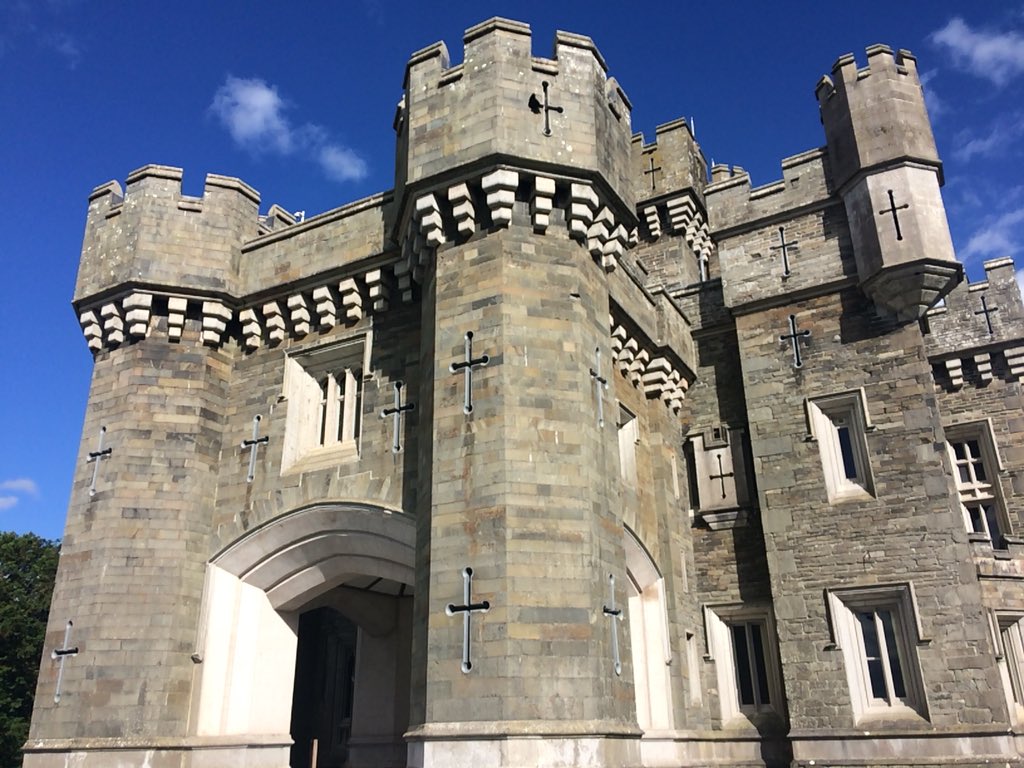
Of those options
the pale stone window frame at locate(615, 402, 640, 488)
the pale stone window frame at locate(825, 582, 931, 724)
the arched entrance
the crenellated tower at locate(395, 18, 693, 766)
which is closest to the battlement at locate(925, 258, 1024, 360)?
the pale stone window frame at locate(825, 582, 931, 724)

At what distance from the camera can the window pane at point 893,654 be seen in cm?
1363

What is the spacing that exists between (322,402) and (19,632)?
2078 cm

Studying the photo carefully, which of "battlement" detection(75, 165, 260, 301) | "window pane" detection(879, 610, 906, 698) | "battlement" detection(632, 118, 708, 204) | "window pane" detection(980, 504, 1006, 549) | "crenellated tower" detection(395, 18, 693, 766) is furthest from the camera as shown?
"battlement" detection(632, 118, 708, 204)

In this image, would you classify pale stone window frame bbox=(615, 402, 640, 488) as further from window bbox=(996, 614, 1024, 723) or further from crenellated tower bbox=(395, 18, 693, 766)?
window bbox=(996, 614, 1024, 723)

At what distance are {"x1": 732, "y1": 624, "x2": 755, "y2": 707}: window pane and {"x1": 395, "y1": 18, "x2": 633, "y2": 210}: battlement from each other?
7.98 meters

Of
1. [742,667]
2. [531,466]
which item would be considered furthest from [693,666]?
[531,466]

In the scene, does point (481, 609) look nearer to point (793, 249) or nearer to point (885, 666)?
point (885, 666)

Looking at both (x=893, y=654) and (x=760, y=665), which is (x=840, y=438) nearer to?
(x=893, y=654)

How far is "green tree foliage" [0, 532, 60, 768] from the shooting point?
27.8 meters

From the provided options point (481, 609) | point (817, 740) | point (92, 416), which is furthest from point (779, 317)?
point (92, 416)

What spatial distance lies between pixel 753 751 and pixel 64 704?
35.8ft

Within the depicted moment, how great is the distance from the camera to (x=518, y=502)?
35.1 feet

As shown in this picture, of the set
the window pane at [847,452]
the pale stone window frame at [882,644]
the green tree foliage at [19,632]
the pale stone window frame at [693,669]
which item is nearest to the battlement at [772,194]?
the window pane at [847,452]

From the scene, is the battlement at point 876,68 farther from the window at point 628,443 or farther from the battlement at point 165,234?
the battlement at point 165,234
